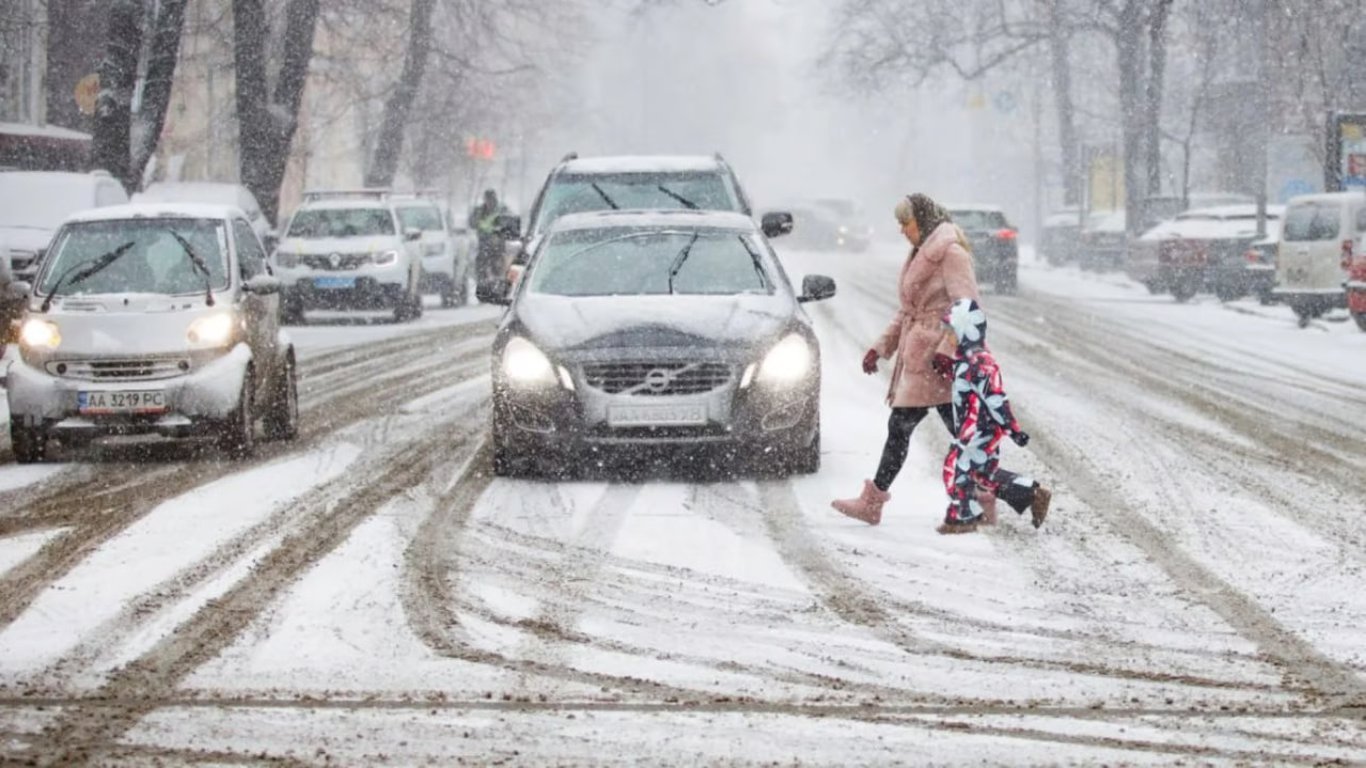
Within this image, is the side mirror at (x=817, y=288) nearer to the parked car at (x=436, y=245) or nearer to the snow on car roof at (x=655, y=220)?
the snow on car roof at (x=655, y=220)

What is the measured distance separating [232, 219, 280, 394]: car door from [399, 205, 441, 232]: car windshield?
68.6ft

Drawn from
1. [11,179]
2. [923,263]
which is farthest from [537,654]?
[11,179]

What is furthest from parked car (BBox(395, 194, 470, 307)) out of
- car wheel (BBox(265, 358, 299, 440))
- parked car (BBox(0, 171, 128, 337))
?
car wheel (BBox(265, 358, 299, 440))

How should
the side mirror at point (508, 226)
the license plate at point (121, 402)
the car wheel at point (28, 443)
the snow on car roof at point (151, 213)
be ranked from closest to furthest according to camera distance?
the license plate at point (121, 402) < the car wheel at point (28, 443) < the snow on car roof at point (151, 213) < the side mirror at point (508, 226)

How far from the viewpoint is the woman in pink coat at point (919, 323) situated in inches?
419

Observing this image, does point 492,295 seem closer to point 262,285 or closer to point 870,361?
point 262,285

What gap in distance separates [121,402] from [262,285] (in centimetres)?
137

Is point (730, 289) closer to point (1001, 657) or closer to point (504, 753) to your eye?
point (1001, 657)

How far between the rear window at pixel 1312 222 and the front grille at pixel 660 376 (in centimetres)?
1918

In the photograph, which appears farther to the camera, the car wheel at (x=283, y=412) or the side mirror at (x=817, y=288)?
the car wheel at (x=283, y=412)

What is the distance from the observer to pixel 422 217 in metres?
36.9

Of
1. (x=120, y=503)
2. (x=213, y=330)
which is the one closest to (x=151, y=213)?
(x=213, y=330)

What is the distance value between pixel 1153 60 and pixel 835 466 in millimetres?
36760

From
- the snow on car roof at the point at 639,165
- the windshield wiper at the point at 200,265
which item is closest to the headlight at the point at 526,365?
the windshield wiper at the point at 200,265
